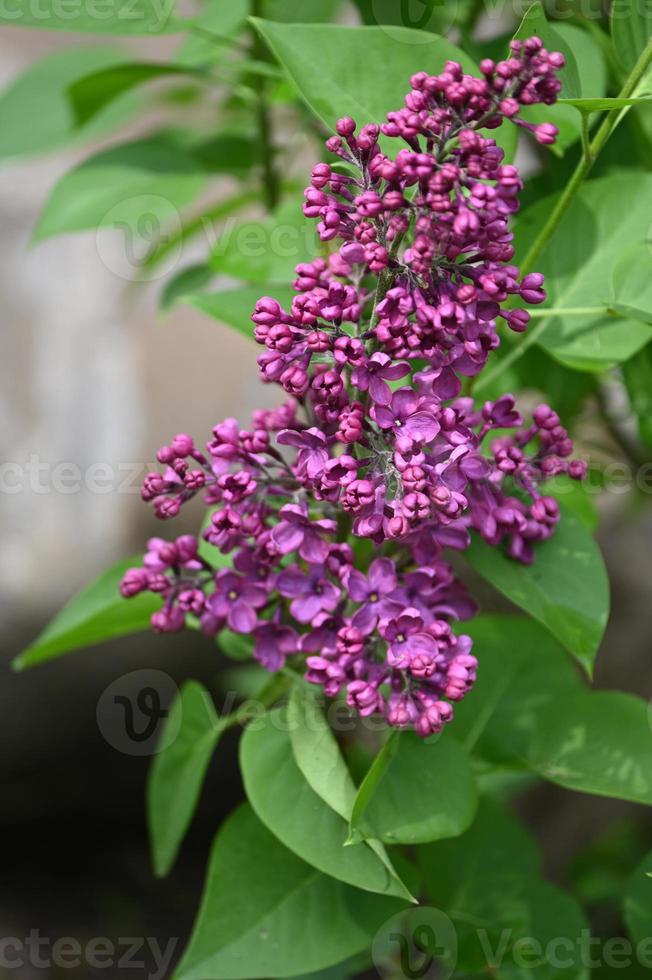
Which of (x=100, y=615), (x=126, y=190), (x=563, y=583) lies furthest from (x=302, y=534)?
(x=126, y=190)

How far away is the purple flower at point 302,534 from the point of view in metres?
0.99

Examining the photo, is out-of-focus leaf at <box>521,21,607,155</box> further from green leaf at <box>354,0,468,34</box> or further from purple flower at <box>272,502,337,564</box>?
purple flower at <box>272,502,337,564</box>

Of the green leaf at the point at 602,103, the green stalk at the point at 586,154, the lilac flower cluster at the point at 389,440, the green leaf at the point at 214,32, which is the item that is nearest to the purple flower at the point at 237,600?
the lilac flower cluster at the point at 389,440

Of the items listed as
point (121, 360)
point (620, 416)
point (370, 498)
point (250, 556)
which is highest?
point (370, 498)

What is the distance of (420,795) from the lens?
3.55 feet

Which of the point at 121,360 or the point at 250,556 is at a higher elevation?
the point at 250,556

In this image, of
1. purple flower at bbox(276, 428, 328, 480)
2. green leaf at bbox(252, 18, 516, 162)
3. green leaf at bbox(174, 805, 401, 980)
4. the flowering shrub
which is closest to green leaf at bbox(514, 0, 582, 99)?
the flowering shrub

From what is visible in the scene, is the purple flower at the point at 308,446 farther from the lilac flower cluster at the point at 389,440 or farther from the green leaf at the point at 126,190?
the green leaf at the point at 126,190

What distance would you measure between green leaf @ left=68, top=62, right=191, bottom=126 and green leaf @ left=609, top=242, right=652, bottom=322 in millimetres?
715

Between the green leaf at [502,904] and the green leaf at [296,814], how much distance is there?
384 mm

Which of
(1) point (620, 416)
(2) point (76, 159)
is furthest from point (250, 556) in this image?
(2) point (76, 159)

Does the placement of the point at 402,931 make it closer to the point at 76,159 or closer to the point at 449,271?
the point at 449,271

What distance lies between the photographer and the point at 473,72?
1.03 metres

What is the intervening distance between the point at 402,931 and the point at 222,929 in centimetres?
43
